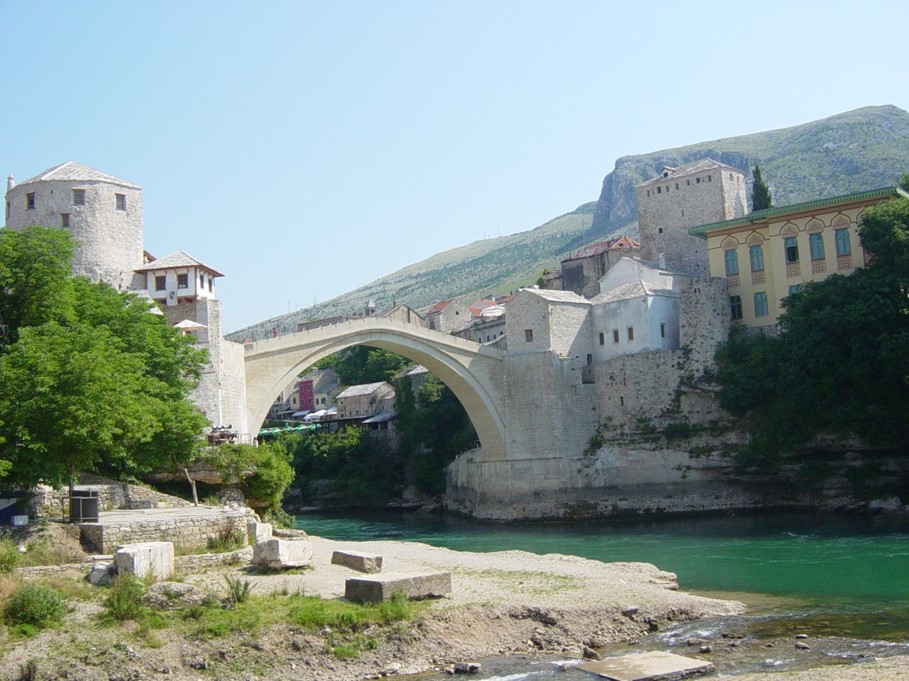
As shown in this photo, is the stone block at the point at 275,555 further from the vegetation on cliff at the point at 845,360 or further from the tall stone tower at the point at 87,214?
the vegetation on cliff at the point at 845,360

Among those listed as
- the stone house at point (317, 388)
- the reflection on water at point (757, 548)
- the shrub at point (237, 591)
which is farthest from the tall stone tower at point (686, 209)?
the shrub at point (237, 591)

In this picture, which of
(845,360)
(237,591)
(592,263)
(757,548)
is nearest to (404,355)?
(845,360)

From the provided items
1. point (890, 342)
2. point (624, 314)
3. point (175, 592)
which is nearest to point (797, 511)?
point (890, 342)

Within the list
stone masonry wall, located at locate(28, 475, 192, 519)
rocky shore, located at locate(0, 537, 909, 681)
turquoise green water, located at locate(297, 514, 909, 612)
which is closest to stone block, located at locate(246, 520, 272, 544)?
rocky shore, located at locate(0, 537, 909, 681)

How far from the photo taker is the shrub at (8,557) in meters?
16.7

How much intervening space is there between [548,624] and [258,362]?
2327 centimetres

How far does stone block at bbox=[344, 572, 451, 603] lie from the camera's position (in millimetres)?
16828

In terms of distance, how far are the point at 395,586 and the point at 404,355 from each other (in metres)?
30.0

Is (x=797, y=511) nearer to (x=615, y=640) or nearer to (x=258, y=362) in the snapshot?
(x=258, y=362)

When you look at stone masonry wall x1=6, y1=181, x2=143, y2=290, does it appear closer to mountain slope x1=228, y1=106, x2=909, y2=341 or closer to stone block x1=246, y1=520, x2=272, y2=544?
stone block x1=246, y1=520, x2=272, y2=544

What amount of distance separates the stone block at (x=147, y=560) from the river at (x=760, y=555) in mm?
5660

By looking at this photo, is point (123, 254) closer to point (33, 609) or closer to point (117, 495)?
point (117, 495)

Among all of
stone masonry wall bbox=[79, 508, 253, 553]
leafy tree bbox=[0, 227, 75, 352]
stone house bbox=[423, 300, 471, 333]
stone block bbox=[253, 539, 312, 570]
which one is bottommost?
stone block bbox=[253, 539, 312, 570]

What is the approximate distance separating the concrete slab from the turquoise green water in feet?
21.4
